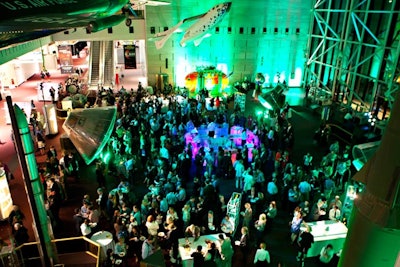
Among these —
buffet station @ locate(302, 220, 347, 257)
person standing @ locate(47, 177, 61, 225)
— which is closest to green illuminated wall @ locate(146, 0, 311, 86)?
person standing @ locate(47, 177, 61, 225)

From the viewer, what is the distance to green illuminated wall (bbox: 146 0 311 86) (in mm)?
25219

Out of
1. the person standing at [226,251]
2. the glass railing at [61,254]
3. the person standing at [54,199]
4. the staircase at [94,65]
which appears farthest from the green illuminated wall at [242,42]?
the person standing at [226,251]

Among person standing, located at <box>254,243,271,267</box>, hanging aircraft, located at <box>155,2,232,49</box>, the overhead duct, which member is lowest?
person standing, located at <box>254,243,271,267</box>

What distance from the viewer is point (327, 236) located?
28.6 feet

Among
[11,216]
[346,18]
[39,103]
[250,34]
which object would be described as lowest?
[39,103]

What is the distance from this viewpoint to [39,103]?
2322 cm

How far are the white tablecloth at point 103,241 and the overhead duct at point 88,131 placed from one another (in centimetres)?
311

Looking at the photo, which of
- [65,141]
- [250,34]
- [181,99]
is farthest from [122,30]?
[65,141]

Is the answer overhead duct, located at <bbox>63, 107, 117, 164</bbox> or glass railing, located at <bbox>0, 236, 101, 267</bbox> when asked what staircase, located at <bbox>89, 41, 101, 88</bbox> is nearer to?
overhead duct, located at <bbox>63, 107, 117, 164</bbox>

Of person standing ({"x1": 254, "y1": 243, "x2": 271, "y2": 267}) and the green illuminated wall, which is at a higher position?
the green illuminated wall

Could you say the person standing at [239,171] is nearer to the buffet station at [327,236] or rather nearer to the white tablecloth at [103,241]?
the buffet station at [327,236]

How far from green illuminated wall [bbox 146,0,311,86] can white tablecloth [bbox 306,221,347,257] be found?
64.1 feet

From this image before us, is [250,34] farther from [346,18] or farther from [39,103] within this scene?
[39,103]

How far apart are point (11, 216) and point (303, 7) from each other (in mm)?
24316
